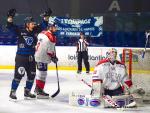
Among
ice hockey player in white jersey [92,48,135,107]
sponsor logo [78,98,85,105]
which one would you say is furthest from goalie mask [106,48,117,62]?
sponsor logo [78,98,85,105]

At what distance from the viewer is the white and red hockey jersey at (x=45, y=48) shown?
8.53 meters

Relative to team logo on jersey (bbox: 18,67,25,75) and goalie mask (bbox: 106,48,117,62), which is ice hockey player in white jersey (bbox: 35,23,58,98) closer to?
team logo on jersey (bbox: 18,67,25,75)

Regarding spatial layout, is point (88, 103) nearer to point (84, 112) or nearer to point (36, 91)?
A: point (84, 112)

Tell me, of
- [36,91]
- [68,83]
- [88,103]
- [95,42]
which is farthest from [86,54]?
[88,103]

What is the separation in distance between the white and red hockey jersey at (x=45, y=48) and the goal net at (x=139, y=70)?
142 cm

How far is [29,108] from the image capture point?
24.9 ft

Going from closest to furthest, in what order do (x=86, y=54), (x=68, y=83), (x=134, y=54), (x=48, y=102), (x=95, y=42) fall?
1. (x=48, y=102)
2. (x=134, y=54)
3. (x=68, y=83)
4. (x=86, y=54)
5. (x=95, y=42)

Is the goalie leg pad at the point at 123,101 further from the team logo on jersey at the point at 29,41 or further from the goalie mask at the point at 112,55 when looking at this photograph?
the team logo on jersey at the point at 29,41

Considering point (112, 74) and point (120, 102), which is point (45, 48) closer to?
point (112, 74)

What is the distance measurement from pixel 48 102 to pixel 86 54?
569cm

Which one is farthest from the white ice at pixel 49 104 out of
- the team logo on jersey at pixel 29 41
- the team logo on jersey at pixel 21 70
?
the team logo on jersey at pixel 29 41

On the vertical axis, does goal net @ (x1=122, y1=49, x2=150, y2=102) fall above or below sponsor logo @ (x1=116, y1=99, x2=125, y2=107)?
above

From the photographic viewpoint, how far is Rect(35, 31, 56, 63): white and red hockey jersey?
28.0 ft

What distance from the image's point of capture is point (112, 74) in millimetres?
7555
